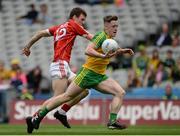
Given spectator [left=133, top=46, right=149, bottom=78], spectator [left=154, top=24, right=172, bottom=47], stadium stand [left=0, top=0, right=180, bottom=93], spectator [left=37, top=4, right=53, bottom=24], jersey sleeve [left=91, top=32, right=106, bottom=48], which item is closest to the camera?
jersey sleeve [left=91, top=32, right=106, bottom=48]

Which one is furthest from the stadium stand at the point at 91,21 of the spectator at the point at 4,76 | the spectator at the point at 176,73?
the spectator at the point at 176,73

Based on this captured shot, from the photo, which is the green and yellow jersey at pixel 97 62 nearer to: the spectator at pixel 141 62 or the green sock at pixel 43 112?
the green sock at pixel 43 112

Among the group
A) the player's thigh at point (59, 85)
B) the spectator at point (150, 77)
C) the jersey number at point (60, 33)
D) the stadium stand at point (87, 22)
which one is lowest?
the player's thigh at point (59, 85)

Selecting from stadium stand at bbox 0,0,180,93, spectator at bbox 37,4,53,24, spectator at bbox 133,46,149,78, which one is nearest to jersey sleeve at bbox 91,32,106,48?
spectator at bbox 133,46,149,78

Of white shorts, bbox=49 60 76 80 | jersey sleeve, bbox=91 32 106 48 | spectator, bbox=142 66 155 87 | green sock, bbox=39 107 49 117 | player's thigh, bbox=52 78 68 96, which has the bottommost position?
green sock, bbox=39 107 49 117

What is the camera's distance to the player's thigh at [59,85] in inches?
733

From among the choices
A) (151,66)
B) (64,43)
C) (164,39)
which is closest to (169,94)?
(151,66)

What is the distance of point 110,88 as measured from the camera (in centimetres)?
1808

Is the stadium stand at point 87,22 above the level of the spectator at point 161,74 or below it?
above

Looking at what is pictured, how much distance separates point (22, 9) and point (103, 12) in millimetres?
2859

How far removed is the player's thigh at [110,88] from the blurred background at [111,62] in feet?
25.0

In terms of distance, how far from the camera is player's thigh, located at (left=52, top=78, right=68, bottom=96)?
18.6 metres

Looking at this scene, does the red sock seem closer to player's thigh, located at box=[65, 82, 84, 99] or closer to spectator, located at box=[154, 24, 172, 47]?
player's thigh, located at box=[65, 82, 84, 99]

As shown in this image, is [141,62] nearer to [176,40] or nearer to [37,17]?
[176,40]
